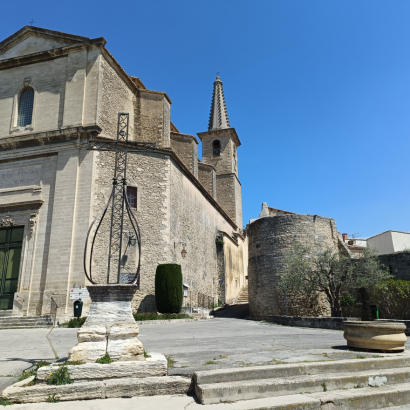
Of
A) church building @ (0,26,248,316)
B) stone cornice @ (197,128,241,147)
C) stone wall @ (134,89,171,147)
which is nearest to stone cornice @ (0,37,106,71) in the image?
church building @ (0,26,248,316)

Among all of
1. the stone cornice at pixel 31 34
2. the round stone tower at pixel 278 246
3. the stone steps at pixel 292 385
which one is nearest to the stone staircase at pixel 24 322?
the round stone tower at pixel 278 246

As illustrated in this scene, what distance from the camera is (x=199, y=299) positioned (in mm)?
20438

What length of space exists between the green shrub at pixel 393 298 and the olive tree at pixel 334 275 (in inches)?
29.9

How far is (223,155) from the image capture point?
135ft

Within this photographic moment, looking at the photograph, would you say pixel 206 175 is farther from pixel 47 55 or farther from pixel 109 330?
pixel 109 330

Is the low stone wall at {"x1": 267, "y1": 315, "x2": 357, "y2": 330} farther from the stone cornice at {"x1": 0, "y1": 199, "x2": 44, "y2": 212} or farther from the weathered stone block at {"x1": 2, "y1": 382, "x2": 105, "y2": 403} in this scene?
the stone cornice at {"x1": 0, "y1": 199, "x2": 44, "y2": 212}

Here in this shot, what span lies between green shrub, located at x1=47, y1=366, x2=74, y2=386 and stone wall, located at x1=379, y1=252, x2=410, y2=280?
14.2 meters

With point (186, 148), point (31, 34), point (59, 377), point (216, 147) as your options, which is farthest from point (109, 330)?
point (216, 147)

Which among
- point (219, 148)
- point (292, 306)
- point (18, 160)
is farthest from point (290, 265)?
point (219, 148)

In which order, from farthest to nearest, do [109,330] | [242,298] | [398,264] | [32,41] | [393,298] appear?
[242,298], [32,41], [398,264], [393,298], [109,330]

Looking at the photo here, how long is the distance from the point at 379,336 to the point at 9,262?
52.3 feet

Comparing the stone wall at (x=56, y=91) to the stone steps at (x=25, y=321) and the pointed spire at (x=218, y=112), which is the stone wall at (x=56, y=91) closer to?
the stone steps at (x=25, y=321)

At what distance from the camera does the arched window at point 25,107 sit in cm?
1898

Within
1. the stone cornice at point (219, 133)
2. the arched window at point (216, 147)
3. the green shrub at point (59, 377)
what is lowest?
the green shrub at point (59, 377)
